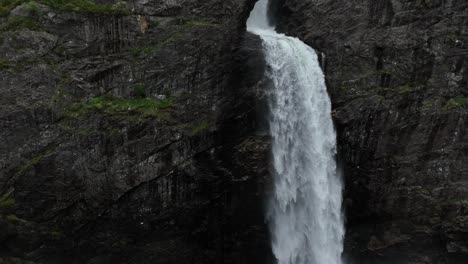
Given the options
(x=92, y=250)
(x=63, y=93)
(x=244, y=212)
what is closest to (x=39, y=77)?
(x=63, y=93)

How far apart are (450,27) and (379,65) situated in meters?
3.71

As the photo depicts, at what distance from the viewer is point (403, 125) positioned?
22.7m

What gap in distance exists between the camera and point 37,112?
18.8 metres

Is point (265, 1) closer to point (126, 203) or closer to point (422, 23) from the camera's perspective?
point (422, 23)

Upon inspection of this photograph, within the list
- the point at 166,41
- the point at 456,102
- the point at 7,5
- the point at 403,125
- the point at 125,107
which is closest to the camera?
the point at 7,5

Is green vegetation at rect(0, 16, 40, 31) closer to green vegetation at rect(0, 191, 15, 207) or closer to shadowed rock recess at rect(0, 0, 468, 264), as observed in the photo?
shadowed rock recess at rect(0, 0, 468, 264)

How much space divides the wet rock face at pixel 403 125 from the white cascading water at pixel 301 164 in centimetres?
114

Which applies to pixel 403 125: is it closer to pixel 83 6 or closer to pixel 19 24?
pixel 83 6

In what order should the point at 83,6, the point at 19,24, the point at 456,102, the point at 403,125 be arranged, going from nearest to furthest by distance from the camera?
the point at 19,24 → the point at 83,6 → the point at 456,102 → the point at 403,125

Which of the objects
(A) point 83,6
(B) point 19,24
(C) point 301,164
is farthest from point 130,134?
(C) point 301,164

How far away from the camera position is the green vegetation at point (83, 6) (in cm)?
1930

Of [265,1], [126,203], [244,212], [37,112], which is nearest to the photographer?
[37,112]

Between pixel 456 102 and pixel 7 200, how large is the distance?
20546 mm

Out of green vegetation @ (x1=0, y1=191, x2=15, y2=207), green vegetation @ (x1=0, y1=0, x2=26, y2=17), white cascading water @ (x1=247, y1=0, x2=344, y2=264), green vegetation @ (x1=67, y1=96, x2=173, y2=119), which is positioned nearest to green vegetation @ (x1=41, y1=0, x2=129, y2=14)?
green vegetation @ (x1=0, y1=0, x2=26, y2=17)
